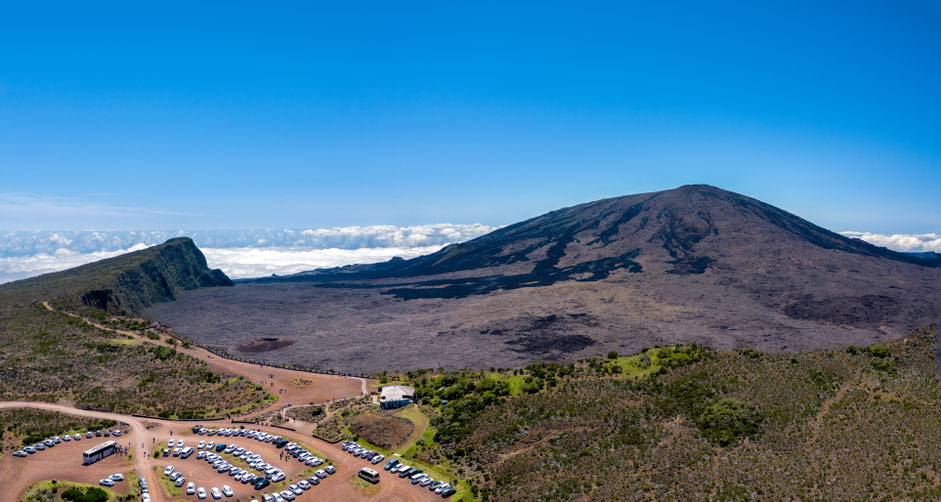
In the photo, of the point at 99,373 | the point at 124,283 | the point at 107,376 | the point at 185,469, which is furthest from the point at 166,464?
the point at 124,283

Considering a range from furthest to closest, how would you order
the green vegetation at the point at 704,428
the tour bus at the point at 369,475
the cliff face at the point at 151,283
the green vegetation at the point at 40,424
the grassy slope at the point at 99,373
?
the cliff face at the point at 151,283 < the grassy slope at the point at 99,373 < the green vegetation at the point at 40,424 < the tour bus at the point at 369,475 < the green vegetation at the point at 704,428

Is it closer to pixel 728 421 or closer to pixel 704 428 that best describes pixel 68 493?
pixel 704 428

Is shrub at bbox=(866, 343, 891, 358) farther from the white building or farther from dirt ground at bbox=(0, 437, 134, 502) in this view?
dirt ground at bbox=(0, 437, 134, 502)

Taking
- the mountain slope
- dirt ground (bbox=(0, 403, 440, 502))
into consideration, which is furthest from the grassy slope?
the mountain slope

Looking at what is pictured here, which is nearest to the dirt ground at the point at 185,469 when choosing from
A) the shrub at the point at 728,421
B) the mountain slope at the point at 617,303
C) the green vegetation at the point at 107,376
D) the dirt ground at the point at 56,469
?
the dirt ground at the point at 56,469

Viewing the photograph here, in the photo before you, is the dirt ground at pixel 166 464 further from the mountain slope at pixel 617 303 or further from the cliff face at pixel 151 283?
the cliff face at pixel 151 283

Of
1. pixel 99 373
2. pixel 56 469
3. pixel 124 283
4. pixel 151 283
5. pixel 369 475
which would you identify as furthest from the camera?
pixel 151 283

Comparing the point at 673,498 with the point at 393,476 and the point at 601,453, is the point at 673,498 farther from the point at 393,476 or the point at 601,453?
the point at 393,476
